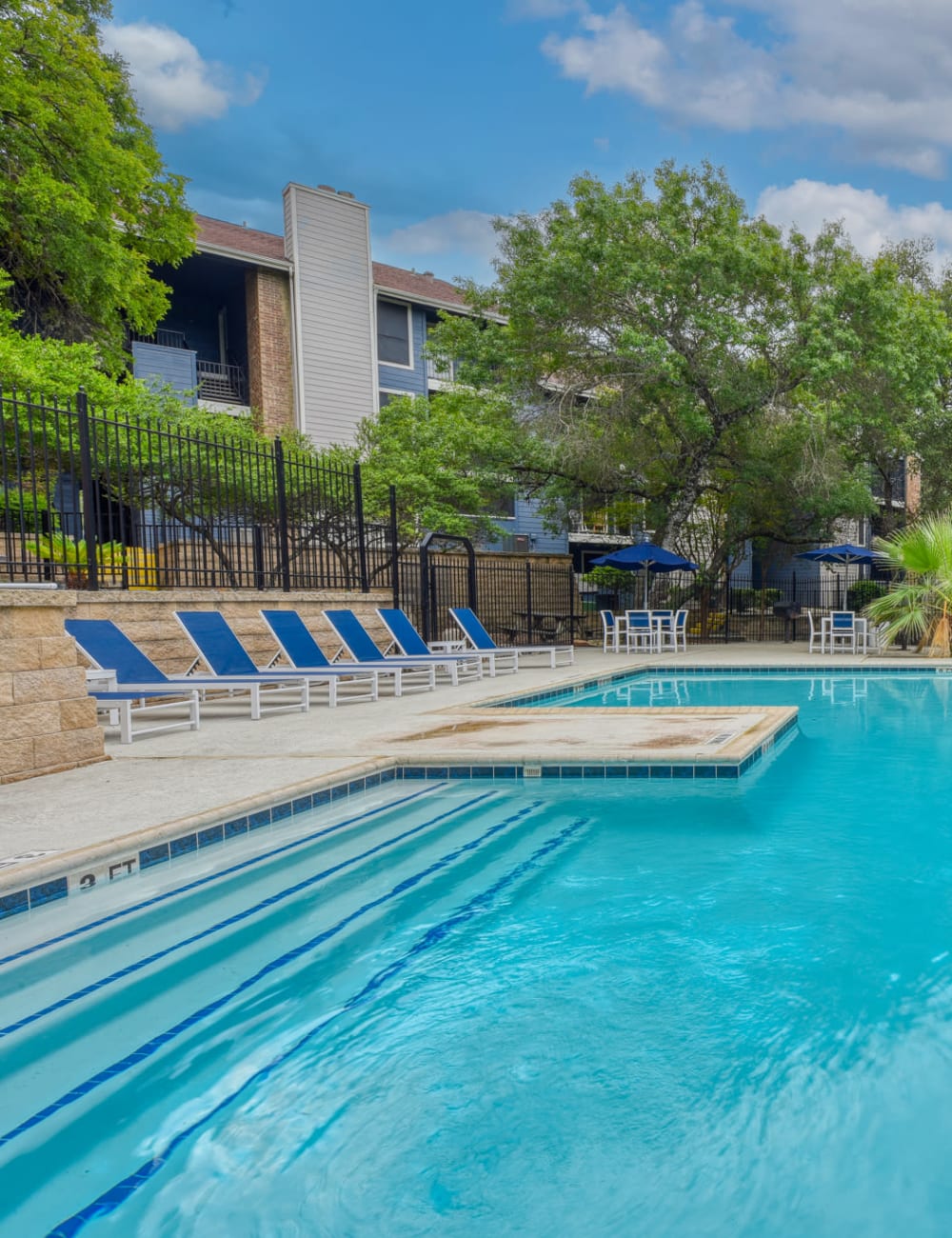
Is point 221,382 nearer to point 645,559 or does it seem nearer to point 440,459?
point 440,459

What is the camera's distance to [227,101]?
1069 inches

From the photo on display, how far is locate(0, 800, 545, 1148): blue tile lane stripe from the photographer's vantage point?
237 cm

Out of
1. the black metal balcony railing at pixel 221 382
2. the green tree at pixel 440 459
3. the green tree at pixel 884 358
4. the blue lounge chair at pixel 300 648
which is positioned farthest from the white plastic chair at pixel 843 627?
the black metal balcony railing at pixel 221 382

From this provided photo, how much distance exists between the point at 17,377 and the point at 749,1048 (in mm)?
11570

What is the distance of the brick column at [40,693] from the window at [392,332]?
1961 centimetres

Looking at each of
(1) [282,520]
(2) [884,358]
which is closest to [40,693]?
(1) [282,520]

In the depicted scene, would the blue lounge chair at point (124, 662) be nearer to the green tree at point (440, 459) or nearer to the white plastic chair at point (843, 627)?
the green tree at point (440, 459)

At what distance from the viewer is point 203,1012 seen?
293 centimetres

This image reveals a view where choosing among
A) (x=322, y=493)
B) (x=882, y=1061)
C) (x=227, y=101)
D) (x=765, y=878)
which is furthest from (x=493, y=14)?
(x=882, y=1061)

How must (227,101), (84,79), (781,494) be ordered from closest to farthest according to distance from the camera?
(84,79), (781,494), (227,101)

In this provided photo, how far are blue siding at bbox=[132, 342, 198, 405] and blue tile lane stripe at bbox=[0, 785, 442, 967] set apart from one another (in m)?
17.0

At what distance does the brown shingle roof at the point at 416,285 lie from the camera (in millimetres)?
24484

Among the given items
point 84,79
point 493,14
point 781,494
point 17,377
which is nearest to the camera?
point 17,377

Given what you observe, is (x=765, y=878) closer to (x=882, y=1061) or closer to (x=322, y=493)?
(x=882, y=1061)
